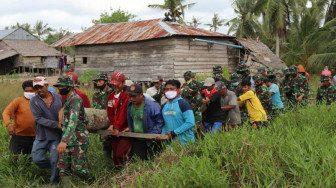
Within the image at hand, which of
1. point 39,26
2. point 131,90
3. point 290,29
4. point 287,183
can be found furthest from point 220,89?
point 39,26

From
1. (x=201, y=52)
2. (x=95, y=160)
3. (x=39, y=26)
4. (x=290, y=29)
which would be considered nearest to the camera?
(x=95, y=160)

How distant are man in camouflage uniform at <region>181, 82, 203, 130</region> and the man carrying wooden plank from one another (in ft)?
2.92

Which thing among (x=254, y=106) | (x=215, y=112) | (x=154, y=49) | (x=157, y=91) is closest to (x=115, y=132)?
(x=215, y=112)

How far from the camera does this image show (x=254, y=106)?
6.11 metres

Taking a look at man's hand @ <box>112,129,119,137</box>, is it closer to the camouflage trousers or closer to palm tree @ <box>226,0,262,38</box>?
the camouflage trousers

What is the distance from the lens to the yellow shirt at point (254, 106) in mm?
6054

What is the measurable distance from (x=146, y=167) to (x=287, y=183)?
68.3 inches

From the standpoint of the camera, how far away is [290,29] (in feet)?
92.4

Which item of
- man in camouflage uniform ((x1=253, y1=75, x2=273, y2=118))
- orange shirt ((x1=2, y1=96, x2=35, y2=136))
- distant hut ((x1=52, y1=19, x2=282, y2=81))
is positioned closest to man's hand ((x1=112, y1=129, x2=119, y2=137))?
orange shirt ((x1=2, y1=96, x2=35, y2=136))

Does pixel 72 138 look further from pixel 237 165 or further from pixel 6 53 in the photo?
pixel 6 53

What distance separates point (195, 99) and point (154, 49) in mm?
12512

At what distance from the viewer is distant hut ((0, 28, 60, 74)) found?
1459 inches

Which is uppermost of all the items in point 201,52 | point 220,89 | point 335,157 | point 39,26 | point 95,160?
point 39,26

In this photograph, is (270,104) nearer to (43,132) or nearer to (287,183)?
(287,183)
